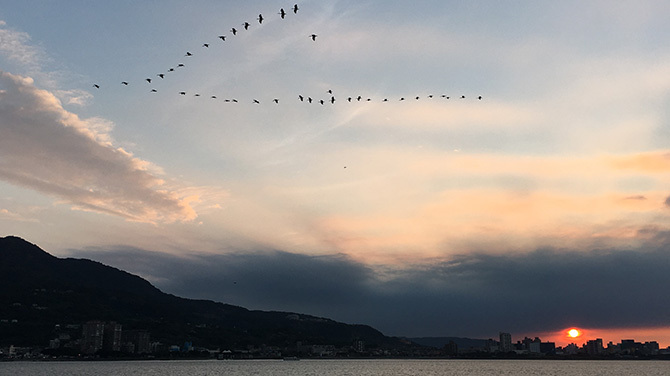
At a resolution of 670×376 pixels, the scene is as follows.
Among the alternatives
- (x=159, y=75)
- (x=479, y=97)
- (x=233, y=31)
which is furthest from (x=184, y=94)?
(x=479, y=97)

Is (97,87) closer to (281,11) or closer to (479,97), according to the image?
(281,11)

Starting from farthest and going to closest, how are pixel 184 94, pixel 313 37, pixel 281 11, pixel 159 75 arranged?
1. pixel 184 94
2. pixel 159 75
3. pixel 313 37
4. pixel 281 11

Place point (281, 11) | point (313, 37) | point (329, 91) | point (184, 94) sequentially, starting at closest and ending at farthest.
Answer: point (281, 11) < point (313, 37) < point (329, 91) < point (184, 94)

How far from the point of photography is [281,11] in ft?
131

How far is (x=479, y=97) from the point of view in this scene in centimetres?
6512

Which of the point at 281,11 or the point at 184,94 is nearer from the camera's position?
the point at 281,11

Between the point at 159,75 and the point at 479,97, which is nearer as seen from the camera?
the point at 159,75

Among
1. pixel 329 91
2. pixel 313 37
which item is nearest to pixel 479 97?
pixel 329 91

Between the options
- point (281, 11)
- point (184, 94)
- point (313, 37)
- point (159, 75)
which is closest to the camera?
point (281, 11)

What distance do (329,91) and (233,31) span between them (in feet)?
32.5

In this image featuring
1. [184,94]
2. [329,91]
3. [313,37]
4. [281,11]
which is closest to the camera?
[281,11]

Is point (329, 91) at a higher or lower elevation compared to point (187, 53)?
lower

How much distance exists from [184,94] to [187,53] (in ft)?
33.4

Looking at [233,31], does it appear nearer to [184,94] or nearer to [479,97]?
[184,94]
